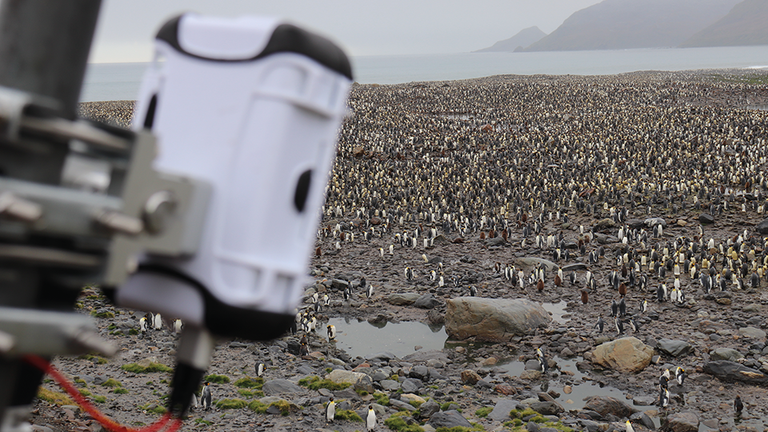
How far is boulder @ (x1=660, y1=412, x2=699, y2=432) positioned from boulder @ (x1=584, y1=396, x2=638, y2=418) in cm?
54

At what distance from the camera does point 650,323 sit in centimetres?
1267

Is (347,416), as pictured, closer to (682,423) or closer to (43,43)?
(682,423)

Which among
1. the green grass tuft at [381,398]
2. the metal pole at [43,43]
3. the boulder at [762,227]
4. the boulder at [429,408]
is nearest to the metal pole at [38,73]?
the metal pole at [43,43]

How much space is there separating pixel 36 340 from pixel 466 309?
11617 millimetres

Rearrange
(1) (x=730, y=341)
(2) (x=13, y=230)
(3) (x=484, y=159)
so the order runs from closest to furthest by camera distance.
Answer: (2) (x=13, y=230), (1) (x=730, y=341), (3) (x=484, y=159)

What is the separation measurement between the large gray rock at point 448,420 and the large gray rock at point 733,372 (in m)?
5.00

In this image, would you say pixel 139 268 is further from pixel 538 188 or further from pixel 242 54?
pixel 538 188

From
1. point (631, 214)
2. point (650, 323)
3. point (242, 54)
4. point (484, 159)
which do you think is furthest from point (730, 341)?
point (484, 159)

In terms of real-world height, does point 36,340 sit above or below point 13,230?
below

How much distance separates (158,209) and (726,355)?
12153 mm

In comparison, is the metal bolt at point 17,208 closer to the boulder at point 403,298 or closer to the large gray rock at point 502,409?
the large gray rock at point 502,409

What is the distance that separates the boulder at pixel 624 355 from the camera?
35.5ft

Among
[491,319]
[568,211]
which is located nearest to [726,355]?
[491,319]

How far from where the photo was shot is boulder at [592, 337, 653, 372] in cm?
1083
